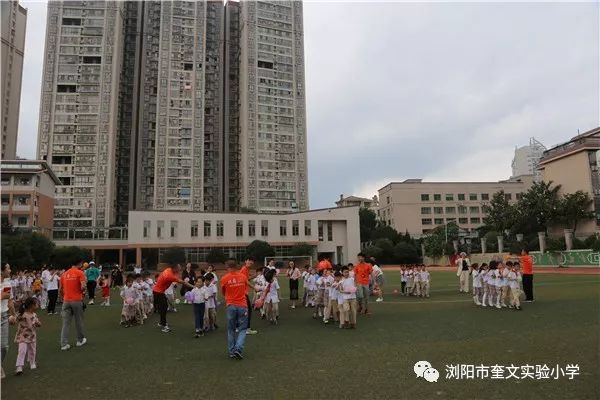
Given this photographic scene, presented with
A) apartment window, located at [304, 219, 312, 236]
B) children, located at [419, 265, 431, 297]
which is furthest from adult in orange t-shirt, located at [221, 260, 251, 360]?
apartment window, located at [304, 219, 312, 236]

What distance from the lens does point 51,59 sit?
273 ft

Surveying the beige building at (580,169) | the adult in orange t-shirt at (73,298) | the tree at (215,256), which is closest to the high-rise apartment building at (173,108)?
the tree at (215,256)

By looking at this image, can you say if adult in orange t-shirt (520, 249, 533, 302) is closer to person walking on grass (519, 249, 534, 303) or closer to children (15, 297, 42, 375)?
person walking on grass (519, 249, 534, 303)

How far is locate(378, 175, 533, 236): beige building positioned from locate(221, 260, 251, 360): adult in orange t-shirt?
95.2 m

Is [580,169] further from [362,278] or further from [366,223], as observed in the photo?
[362,278]

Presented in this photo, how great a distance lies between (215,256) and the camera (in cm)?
6431

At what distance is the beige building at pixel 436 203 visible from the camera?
4035 inches

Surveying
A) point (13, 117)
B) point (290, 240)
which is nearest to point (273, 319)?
point (290, 240)

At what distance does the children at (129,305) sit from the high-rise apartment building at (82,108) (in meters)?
73.7

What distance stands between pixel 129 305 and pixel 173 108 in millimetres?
78391

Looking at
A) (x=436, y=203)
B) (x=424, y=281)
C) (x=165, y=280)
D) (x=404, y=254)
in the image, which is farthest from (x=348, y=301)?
(x=436, y=203)

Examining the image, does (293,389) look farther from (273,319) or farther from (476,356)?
(273,319)

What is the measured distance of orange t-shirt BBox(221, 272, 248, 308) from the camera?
8859 millimetres

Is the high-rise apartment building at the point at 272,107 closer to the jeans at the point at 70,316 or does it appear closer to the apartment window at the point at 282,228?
the apartment window at the point at 282,228
